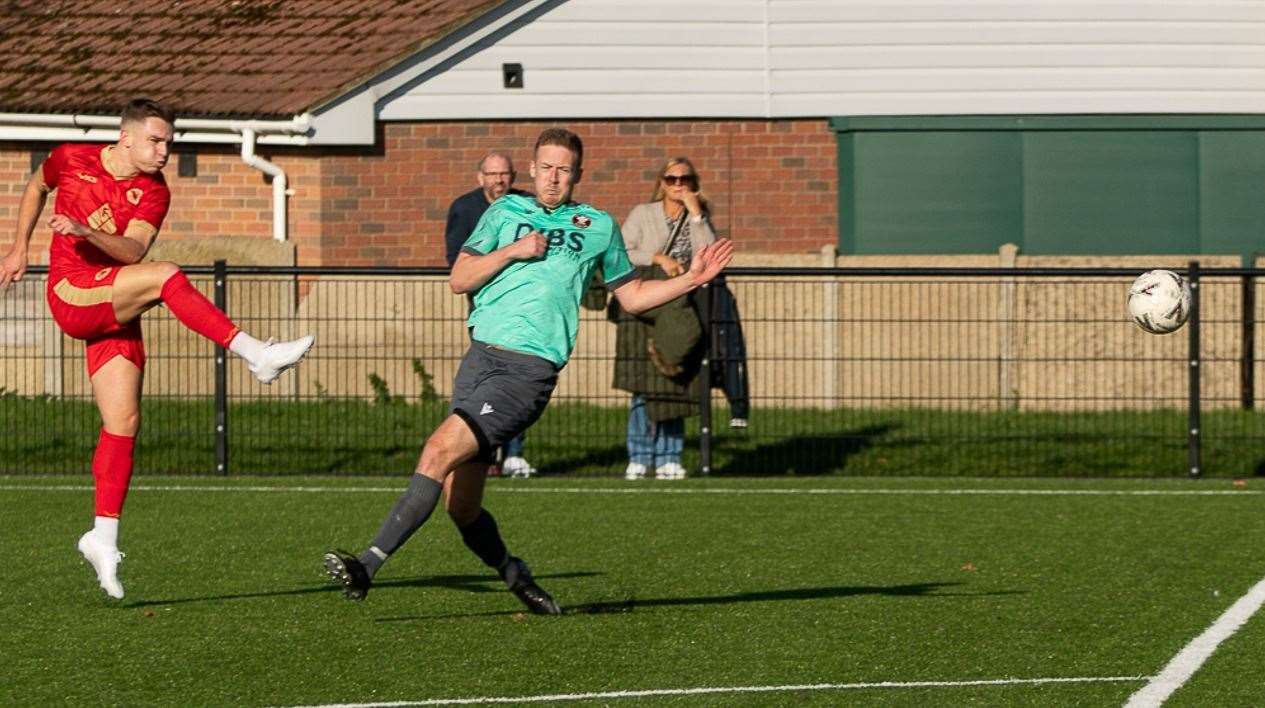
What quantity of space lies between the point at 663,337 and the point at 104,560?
6.16 m

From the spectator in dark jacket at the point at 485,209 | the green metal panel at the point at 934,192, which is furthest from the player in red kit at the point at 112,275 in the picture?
the green metal panel at the point at 934,192

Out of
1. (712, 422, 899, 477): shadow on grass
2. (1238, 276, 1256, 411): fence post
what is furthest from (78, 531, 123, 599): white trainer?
(1238, 276, 1256, 411): fence post

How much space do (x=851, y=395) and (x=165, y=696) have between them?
909cm

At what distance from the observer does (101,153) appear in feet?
29.6

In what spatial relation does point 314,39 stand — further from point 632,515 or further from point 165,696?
point 165,696

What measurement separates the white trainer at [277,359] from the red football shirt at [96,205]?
2.94 ft

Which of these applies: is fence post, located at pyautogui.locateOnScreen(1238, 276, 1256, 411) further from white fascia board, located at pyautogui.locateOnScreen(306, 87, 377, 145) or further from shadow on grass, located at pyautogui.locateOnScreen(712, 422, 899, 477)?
white fascia board, located at pyautogui.locateOnScreen(306, 87, 377, 145)

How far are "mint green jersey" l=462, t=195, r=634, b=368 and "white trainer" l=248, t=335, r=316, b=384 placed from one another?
65cm

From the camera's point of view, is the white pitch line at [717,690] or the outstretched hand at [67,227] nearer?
the white pitch line at [717,690]

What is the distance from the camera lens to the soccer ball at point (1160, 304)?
11.9m

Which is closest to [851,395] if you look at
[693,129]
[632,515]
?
[632,515]

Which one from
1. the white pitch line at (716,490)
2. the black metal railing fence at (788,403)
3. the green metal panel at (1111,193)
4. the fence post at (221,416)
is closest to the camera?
the white pitch line at (716,490)

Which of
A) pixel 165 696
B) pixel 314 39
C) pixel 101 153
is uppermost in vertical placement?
pixel 314 39

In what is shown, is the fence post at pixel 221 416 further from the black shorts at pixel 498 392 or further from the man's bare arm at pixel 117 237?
the black shorts at pixel 498 392
